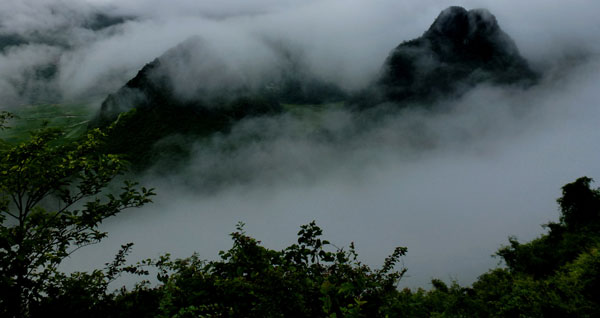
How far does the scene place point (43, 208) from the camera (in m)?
7.48

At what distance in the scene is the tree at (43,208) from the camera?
20.0 ft

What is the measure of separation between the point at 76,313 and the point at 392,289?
647 centimetres

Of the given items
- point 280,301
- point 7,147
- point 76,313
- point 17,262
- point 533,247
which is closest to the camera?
point 280,301

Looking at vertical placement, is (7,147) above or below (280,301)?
above

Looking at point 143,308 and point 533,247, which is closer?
point 143,308

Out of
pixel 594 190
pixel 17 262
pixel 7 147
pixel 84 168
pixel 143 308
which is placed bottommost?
pixel 143 308

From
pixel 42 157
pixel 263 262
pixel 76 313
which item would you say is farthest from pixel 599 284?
pixel 42 157

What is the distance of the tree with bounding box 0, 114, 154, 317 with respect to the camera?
610cm

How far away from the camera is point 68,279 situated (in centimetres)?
720

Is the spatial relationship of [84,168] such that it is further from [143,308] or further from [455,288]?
[455,288]

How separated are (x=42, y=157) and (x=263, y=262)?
5.98m

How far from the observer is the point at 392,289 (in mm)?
5922

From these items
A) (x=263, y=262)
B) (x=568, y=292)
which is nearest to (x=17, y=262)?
(x=263, y=262)

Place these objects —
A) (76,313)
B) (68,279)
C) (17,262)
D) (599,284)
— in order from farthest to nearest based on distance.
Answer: (599,284), (68,279), (76,313), (17,262)
